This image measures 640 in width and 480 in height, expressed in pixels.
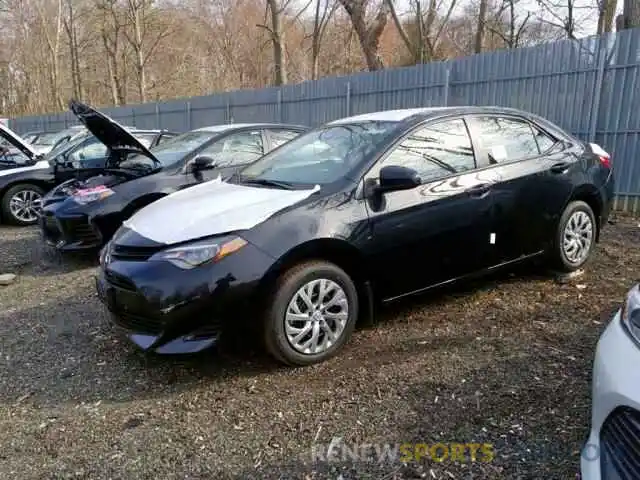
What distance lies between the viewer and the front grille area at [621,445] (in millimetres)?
1695

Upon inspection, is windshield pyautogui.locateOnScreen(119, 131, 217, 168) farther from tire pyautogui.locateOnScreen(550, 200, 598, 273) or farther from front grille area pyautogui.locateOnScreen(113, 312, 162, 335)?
tire pyautogui.locateOnScreen(550, 200, 598, 273)

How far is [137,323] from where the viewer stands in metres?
3.23

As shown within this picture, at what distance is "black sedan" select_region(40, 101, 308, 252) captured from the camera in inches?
225

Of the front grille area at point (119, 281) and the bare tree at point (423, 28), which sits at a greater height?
the bare tree at point (423, 28)

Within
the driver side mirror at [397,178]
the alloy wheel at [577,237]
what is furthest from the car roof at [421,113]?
the alloy wheel at [577,237]

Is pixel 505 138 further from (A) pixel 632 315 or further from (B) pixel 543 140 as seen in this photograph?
(A) pixel 632 315

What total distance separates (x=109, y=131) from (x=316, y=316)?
14.0 ft

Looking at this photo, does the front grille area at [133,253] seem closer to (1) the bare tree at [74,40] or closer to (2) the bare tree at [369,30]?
(2) the bare tree at [369,30]

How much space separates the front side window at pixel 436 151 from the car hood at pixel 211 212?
29.2 inches

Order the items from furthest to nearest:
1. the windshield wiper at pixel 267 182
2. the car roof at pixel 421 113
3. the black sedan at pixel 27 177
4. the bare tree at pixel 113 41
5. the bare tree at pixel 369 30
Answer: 1. the bare tree at pixel 113 41
2. the bare tree at pixel 369 30
3. the black sedan at pixel 27 177
4. the car roof at pixel 421 113
5. the windshield wiper at pixel 267 182

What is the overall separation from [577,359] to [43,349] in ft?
12.0

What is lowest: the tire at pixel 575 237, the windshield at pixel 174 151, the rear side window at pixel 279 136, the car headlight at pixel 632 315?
the tire at pixel 575 237

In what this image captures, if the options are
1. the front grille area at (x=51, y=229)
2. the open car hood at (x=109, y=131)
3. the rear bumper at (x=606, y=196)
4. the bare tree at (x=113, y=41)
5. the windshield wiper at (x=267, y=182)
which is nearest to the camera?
the windshield wiper at (x=267, y=182)

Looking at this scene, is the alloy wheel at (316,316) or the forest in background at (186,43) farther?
the forest in background at (186,43)
